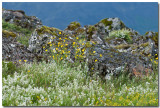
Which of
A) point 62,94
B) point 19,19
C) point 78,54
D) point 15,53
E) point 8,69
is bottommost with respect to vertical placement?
point 62,94

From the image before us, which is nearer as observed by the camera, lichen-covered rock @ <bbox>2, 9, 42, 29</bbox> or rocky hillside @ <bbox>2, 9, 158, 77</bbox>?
rocky hillside @ <bbox>2, 9, 158, 77</bbox>

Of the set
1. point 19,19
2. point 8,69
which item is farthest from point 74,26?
point 8,69

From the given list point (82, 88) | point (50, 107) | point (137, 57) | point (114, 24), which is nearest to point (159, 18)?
point (137, 57)

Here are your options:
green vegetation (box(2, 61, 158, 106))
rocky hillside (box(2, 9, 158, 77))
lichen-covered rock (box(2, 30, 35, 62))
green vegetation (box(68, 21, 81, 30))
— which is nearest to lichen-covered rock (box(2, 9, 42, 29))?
green vegetation (box(68, 21, 81, 30))

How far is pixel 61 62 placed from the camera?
28.6ft

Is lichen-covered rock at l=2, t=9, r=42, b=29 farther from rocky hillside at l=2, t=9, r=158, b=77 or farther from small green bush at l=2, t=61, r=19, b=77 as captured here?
small green bush at l=2, t=61, r=19, b=77

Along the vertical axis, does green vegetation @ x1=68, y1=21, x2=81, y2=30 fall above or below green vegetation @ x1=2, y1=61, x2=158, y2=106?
above

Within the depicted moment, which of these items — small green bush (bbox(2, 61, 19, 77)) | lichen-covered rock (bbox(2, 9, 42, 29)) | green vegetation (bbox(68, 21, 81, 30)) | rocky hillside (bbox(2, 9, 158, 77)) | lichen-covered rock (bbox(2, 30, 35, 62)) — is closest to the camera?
Answer: small green bush (bbox(2, 61, 19, 77))

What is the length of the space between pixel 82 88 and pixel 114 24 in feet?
58.2

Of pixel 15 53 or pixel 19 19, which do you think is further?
pixel 19 19

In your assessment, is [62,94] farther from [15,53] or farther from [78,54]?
[15,53]

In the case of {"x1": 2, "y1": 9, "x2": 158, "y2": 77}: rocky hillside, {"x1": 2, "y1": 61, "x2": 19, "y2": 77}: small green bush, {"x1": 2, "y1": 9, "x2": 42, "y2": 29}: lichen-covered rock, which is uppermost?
{"x1": 2, "y1": 9, "x2": 42, "y2": 29}: lichen-covered rock

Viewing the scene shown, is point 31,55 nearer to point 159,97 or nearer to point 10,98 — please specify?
point 10,98

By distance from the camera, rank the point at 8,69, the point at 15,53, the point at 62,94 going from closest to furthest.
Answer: the point at 62,94 → the point at 8,69 → the point at 15,53
